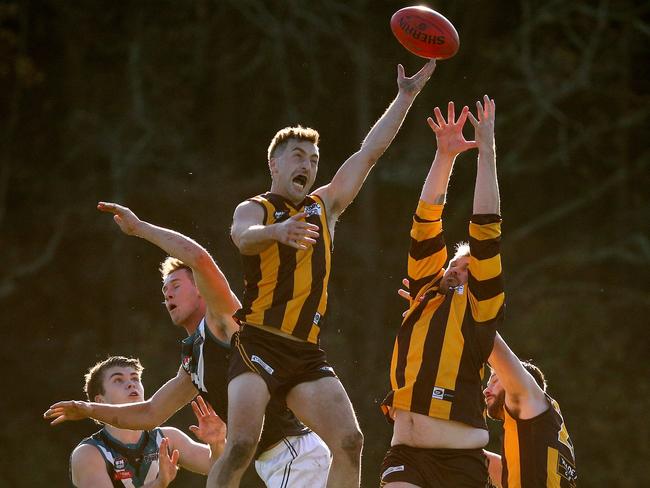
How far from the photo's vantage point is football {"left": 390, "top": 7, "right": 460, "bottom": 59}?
18.7 feet

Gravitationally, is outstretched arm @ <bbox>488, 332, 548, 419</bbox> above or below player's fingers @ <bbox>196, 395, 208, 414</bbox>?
above

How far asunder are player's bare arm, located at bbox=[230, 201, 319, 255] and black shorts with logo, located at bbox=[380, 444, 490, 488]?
984 mm

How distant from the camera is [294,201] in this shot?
5.37m

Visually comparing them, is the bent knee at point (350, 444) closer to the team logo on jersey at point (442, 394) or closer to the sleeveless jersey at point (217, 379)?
the team logo on jersey at point (442, 394)

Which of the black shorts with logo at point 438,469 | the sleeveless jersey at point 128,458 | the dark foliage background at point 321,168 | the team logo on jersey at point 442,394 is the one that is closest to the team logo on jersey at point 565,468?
the black shorts with logo at point 438,469

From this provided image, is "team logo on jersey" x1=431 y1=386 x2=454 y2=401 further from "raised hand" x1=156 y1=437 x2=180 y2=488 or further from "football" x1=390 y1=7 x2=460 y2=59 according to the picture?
"football" x1=390 y1=7 x2=460 y2=59

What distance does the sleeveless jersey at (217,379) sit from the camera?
223 inches

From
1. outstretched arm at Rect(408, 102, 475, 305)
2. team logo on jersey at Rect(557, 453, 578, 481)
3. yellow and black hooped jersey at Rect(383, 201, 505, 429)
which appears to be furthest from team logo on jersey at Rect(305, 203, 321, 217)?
team logo on jersey at Rect(557, 453, 578, 481)

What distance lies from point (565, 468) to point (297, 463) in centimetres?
128

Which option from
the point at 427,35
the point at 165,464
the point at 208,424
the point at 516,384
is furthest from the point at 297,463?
the point at 427,35

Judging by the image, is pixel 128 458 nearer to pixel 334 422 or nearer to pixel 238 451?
pixel 238 451

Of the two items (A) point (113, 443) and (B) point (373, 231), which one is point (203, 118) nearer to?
(B) point (373, 231)

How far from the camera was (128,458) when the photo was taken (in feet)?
21.5

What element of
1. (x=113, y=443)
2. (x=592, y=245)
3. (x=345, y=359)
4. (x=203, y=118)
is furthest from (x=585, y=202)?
(x=113, y=443)
